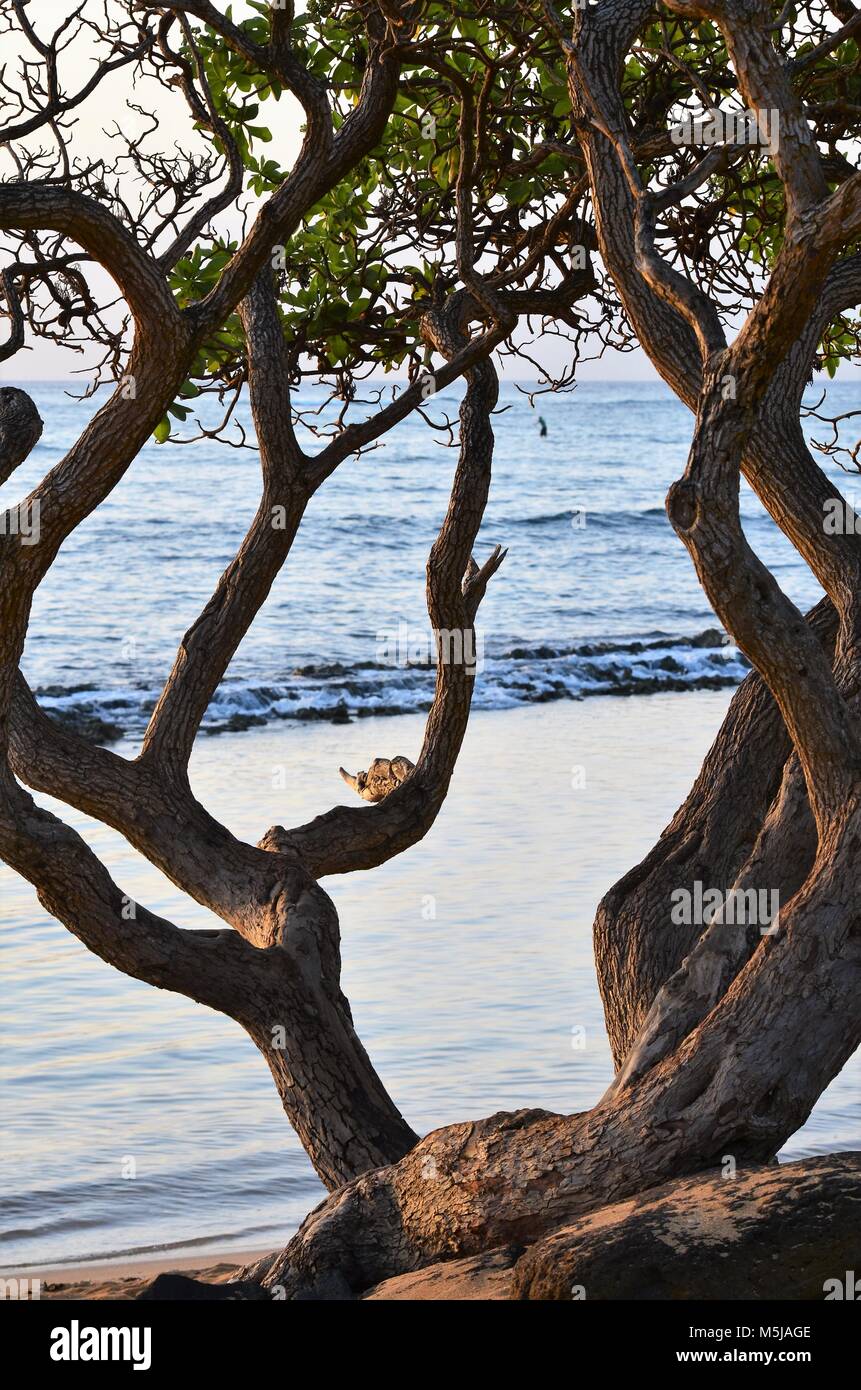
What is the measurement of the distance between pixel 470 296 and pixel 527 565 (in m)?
29.3

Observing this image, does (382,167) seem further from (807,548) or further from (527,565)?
(527,565)

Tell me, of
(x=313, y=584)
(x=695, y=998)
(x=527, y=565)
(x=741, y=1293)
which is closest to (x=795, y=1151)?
(x=695, y=998)

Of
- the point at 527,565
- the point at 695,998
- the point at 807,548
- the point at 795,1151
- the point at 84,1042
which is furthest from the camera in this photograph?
the point at 527,565

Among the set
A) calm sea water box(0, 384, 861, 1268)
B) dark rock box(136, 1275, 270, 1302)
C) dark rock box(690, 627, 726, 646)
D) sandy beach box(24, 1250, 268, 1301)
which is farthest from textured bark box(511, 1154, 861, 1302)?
dark rock box(690, 627, 726, 646)

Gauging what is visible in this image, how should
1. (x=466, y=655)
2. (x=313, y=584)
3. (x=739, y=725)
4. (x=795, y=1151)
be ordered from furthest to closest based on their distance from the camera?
(x=313, y=584) < (x=795, y=1151) < (x=466, y=655) < (x=739, y=725)

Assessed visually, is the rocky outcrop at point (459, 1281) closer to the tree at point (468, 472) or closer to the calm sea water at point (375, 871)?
the tree at point (468, 472)

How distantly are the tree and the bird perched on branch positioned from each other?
0.02 metres

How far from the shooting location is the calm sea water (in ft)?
24.1

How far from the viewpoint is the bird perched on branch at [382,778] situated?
6.29 m

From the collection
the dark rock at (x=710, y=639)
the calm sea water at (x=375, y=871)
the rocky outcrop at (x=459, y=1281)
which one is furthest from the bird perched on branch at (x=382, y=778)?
the dark rock at (x=710, y=639)

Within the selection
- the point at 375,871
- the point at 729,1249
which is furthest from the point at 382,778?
the point at 375,871

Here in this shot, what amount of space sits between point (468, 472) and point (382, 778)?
1.24m

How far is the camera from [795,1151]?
23.6 ft

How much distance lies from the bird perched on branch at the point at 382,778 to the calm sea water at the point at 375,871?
1.80m
